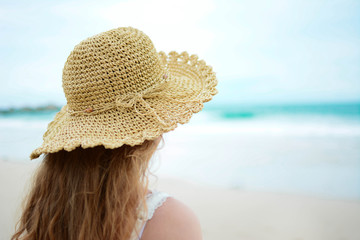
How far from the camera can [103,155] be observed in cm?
99

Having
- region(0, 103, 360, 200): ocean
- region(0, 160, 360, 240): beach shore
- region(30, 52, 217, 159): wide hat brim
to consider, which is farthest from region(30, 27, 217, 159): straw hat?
region(0, 160, 360, 240): beach shore

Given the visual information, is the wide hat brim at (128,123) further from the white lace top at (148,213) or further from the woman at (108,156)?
the white lace top at (148,213)

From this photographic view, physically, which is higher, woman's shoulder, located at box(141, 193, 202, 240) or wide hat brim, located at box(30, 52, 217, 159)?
wide hat brim, located at box(30, 52, 217, 159)

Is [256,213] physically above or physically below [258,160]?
below

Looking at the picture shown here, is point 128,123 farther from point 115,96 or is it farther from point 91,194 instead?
point 91,194

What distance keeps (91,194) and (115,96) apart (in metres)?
0.39

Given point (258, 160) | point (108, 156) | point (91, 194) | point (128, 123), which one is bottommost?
point (258, 160)

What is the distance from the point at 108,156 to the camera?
990 mm

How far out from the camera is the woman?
0.97 meters

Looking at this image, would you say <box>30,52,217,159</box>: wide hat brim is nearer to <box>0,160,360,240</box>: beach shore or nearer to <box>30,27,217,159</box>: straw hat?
<box>30,27,217,159</box>: straw hat

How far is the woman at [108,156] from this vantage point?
966 mm

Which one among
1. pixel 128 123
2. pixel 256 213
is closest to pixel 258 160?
pixel 256 213

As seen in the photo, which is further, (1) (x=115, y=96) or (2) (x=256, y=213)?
(2) (x=256, y=213)

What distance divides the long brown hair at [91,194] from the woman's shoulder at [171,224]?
75 mm
